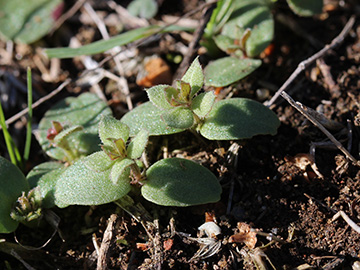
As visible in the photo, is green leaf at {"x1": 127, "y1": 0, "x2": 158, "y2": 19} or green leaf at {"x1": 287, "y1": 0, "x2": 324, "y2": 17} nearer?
green leaf at {"x1": 287, "y1": 0, "x2": 324, "y2": 17}

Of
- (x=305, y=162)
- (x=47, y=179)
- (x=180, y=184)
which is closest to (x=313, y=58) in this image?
(x=305, y=162)

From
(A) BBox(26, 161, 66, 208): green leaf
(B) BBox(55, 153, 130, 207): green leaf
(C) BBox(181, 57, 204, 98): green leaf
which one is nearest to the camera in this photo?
(B) BBox(55, 153, 130, 207): green leaf

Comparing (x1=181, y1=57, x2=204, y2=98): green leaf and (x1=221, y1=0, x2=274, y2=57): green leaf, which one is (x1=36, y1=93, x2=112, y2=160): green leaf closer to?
(x1=181, y1=57, x2=204, y2=98): green leaf

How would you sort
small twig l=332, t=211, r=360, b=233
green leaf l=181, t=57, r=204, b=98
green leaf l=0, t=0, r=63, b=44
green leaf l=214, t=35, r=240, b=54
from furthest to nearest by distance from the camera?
green leaf l=0, t=0, r=63, b=44, green leaf l=214, t=35, r=240, b=54, green leaf l=181, t=57, r=204, b=98, small twig l=332, t=211, r=360, b=233

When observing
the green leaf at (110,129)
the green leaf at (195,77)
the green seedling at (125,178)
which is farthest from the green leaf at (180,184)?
the green leaf at (195,77)

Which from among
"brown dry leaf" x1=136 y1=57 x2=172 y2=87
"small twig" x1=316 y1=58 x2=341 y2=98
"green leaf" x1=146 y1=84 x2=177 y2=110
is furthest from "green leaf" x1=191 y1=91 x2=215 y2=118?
"small twig" x1=316 y1=58 x2=341 y2=98

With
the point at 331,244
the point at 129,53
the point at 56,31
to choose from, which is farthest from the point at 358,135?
the point at 56,31

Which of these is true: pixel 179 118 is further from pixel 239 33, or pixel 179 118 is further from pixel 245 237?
pixel 239 33
